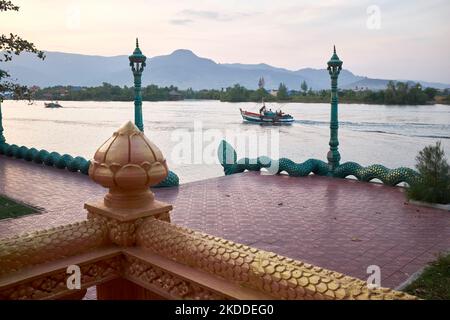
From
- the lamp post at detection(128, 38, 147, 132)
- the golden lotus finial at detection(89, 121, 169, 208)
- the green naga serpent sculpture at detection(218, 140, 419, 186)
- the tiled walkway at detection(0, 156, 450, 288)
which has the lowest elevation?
the tiled walkway at detection(0, 156, 450, 288)

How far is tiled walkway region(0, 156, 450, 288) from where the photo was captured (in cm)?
→ 666

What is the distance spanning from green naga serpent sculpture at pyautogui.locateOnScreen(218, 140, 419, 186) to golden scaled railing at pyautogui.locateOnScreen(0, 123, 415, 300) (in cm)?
954

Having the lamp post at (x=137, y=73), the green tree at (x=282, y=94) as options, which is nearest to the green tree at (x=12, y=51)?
the lamp post at (x=137, y=73)

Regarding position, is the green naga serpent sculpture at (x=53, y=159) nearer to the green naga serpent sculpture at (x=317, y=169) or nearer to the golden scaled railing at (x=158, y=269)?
the green naga serpent sculpture at (x=317, y=169)

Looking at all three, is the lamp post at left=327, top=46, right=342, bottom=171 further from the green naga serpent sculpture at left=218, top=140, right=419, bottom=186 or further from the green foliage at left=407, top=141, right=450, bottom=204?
the green foliage at left=407, top=141, right=450, bottom=204

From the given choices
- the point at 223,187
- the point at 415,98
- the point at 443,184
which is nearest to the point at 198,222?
the point at 223,187

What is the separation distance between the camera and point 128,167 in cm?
241

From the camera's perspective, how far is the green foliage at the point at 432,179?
384 inches

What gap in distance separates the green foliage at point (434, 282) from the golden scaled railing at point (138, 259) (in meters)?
3.78

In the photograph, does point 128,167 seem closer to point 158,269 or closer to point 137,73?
point 158,269

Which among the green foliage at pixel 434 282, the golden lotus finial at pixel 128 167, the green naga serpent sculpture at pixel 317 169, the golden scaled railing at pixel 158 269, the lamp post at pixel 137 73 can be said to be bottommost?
the green foliage at pixel 434 282

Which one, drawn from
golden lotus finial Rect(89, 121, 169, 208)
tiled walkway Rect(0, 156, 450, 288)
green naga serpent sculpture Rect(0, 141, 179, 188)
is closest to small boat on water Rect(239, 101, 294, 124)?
green naga serpent sculpture Rect(0, 141, 179, 188)

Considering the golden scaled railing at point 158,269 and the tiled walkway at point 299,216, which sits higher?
the golden scaled railing at point 158,269

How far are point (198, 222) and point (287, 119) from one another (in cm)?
4309
